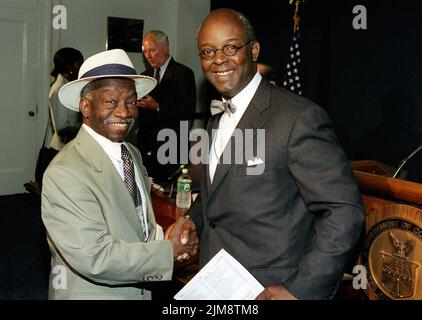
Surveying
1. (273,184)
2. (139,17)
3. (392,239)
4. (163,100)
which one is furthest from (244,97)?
(139,17)

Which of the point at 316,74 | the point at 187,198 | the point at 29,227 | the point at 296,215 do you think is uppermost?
the point at 316,74

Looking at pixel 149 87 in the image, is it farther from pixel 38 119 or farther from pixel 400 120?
pixel 38 119

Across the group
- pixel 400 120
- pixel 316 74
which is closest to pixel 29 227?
pixel 316 74

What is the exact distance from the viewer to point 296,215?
76.0 inches

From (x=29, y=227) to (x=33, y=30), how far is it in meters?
3.02

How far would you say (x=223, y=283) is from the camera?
199 centimetres

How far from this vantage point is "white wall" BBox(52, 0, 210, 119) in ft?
25.1

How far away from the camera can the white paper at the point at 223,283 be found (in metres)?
1.94

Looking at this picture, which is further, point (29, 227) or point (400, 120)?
point (29, 227)

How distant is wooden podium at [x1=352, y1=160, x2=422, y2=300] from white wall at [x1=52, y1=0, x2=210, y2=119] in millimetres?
6141

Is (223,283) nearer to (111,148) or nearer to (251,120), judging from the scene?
(251,120)

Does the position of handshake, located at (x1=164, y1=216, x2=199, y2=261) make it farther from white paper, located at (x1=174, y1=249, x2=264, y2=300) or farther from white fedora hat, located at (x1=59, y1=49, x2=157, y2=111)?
white fedora hat, located at (x1=59, y1=49, x2=157, y2=111)

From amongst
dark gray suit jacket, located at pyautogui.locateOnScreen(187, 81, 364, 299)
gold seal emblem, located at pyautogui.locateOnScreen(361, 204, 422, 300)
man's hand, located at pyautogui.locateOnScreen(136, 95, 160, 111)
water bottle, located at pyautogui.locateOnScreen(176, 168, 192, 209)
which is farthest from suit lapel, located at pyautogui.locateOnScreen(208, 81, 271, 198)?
man's hand, located at pyautogui.locateOnScreen(136, 95, 160, 111)

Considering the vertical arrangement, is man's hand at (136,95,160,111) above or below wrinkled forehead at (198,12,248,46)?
below
